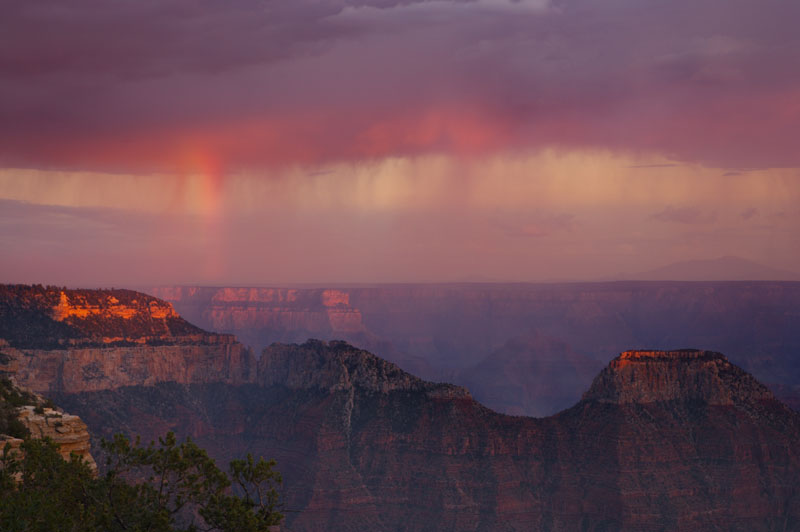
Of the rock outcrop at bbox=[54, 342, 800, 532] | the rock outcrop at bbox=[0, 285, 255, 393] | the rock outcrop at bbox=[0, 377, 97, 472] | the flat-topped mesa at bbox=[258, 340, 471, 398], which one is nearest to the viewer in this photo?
the rock outcrop at bbox=[0, 377, 97, 472]

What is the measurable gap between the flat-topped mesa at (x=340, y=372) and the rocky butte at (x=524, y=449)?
0.34 metres

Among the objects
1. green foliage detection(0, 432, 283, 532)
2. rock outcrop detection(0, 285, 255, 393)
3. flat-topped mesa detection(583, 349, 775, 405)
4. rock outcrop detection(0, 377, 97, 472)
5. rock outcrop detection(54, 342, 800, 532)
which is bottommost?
green foliage detection(0, 432, 283, 532)

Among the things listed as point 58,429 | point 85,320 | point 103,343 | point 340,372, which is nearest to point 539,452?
point 340,372

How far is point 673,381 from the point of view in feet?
431

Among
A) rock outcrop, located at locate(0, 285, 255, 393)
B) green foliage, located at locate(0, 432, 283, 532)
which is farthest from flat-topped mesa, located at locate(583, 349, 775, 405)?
green foliage, located at locate(0, 432, 283, 532)

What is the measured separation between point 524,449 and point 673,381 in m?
23.3

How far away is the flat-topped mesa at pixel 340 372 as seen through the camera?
140 m

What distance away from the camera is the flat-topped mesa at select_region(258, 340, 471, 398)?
458 ft

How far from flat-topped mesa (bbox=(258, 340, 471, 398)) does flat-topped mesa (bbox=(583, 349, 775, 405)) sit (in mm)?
21840

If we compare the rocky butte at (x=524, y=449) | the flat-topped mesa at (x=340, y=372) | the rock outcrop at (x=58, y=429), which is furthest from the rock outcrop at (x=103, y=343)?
the rock outcrop at (x=58, y=429)

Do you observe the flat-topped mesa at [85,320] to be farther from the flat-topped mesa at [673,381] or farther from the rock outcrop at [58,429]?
the rock outcrop at [58,429]

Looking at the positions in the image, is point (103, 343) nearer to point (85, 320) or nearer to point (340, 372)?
point (85, 320)

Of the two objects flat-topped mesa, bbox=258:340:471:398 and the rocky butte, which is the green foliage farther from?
flat-topped mesa, bbox=258:340:471:398

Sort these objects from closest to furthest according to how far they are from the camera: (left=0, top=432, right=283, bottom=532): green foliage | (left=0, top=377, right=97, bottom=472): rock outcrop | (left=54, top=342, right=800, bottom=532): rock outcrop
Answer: (left=0, top=432, right=283, bottom=532): green foliage < (left=0, top=377, right=97, bottom=472): rock outcrop < (left=54, top=342, right=800, bottom=532): rock outcrop
